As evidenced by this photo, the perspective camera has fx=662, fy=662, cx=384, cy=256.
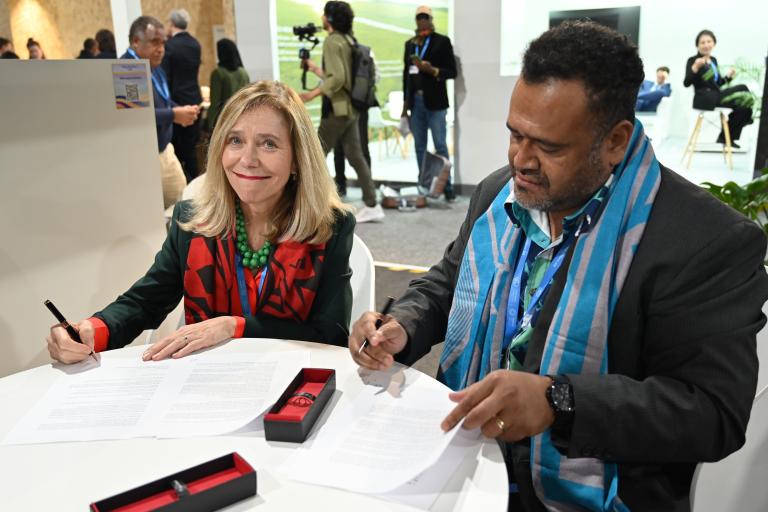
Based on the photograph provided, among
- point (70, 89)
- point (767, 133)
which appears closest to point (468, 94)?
point (767, 133)

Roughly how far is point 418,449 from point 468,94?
246 inches

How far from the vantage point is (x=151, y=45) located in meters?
4.44

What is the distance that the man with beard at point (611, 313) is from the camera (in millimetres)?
1171

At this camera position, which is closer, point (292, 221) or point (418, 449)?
point (418, 449)

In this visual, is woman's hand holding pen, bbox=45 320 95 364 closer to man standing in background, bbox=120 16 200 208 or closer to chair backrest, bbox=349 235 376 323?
chair backrest, bbox=349 235 376 323

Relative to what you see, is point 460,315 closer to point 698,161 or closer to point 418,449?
point 418,449

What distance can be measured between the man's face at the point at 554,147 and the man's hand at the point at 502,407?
390 mm

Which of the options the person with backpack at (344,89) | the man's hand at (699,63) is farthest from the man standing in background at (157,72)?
the man's hand at (699,63)

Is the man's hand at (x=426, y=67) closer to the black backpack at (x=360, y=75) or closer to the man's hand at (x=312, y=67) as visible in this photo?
the black backpack at (x=360, y=75)

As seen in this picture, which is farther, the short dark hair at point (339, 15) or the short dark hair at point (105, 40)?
the short dark hair at point (105, 40)

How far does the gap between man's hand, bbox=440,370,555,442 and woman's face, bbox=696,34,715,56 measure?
556 cm

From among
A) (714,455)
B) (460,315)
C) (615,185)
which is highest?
(615,185)

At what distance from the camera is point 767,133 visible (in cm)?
559

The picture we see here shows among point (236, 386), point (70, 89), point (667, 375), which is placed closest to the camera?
point (667, 375)
